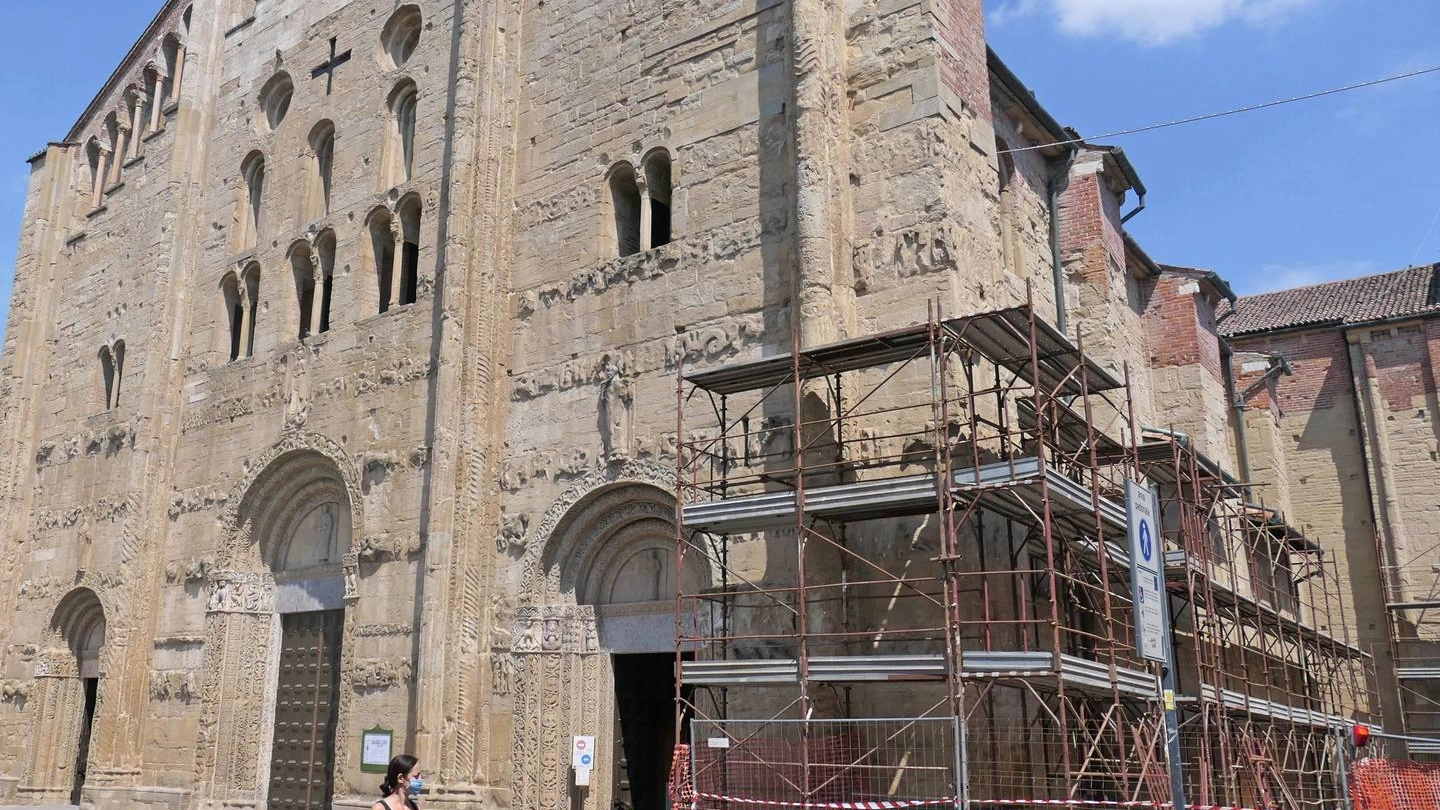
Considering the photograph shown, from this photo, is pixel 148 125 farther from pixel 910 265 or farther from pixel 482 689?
pixel 910 265

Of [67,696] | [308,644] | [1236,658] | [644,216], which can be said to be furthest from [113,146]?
[1236,658]

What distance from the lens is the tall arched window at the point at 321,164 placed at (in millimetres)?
19812

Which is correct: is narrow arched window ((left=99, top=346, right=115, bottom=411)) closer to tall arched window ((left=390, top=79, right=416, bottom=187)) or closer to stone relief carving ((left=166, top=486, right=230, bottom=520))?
stone relief carving ((left=166, top=486, right=230, bottom=520))

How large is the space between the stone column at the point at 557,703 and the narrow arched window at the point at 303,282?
7.38 metres

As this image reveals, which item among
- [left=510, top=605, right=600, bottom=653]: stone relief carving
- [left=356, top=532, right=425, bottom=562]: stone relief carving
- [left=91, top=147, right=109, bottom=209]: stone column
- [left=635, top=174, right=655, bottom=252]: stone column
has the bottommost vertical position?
[left=510, top=605, right=600, bottom=653]: stone relief carving

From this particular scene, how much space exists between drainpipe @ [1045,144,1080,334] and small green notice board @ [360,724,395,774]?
10363mm

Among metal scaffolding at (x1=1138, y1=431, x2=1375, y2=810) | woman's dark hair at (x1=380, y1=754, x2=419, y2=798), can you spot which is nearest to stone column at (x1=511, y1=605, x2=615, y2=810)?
metal scaffolding at (x1=1138, y1=431, x2=1375, y2=810)

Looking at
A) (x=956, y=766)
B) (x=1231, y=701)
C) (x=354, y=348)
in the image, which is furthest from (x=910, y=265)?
(x=354, y=348)

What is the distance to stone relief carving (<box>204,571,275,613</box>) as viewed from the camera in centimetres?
1822

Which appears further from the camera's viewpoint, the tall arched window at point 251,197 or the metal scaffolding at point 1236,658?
the tall arched window at point 251,197

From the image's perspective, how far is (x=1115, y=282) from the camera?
18.3m

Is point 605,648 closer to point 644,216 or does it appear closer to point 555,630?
point 555,630

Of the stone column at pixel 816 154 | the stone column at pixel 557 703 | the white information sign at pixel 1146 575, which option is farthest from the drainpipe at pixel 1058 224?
the white information sign at pixel 1146 575

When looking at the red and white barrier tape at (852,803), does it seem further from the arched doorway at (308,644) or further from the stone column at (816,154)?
the arched doorway at (308,644)
